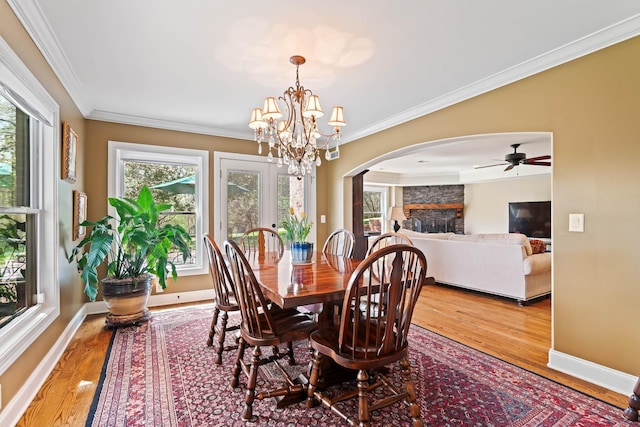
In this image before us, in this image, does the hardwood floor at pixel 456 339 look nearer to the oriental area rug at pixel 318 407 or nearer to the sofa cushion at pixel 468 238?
the oriental area rug at pixel 318 407

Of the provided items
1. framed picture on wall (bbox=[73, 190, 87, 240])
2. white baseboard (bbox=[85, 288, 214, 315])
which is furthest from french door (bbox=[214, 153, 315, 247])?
framed picture on wall (bbox=[73, 190, 87, 240])

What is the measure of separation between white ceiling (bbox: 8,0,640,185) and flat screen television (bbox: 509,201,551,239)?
6.13 m

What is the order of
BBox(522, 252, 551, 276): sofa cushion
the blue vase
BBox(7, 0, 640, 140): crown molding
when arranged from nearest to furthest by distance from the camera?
BBox(7, 0, 640, 140): crown molding
the blue vase
BBox(522, 252, 551, 276): sofa cushion

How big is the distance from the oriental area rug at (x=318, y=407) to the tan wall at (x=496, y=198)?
6.84 metres

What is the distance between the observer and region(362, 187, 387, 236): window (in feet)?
31.5

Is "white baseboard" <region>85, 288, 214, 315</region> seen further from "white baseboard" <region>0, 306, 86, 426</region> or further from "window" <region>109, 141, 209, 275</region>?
"white baseboard" <region>0, 306, 86, 426</region>

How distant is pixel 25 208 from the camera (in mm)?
2154

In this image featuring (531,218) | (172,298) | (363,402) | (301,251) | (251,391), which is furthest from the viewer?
(531,218)

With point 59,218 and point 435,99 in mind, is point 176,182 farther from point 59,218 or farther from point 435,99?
point 435,99

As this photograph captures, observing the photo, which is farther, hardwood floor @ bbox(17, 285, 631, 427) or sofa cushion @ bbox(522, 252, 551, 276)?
sofa cushion @ bbox(522, 252, 551, 276)

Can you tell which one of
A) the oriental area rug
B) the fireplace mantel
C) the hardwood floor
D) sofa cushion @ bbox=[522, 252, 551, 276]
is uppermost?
the fireplace mantel

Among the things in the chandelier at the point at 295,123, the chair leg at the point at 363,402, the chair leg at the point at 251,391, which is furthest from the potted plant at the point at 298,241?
the chair leg at the point at 363,402

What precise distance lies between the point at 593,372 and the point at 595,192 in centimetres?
127

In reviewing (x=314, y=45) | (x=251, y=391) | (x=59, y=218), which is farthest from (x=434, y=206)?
(x=59, y=218)
